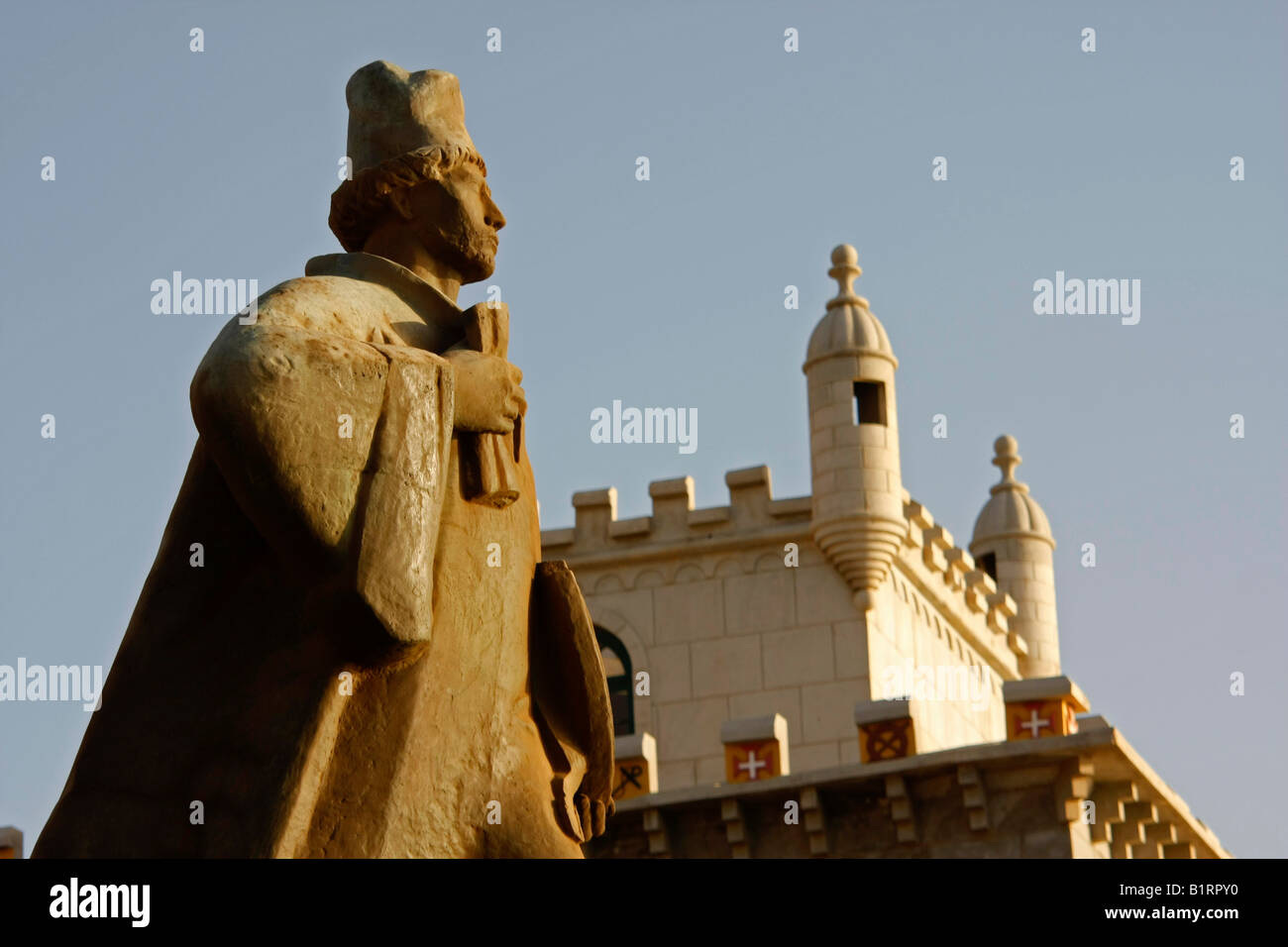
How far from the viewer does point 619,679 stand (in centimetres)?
3356


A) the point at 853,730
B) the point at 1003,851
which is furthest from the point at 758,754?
the point at 853,730

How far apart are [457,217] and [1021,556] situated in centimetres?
3506

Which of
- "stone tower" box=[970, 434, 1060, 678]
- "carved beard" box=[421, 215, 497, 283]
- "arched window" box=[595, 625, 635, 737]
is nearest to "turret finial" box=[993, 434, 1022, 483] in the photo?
"stone tower" box=[970, 434, 1060, 678]

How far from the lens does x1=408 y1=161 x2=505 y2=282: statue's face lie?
6.59 metres

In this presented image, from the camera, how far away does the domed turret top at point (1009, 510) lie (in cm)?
4106

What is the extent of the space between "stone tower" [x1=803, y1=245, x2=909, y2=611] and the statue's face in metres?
26.4

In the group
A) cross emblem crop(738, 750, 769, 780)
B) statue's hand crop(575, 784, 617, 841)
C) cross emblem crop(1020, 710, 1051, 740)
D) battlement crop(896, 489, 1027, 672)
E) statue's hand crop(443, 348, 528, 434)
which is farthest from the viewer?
battlement crop(896, 489, 1027, 672)

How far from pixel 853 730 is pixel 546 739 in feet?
86.3

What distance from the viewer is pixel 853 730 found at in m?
32.3

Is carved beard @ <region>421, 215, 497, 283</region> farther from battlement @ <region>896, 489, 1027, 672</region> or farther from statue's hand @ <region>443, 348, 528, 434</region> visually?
battlement @ <region>896, 489, 1027, 672</region>
